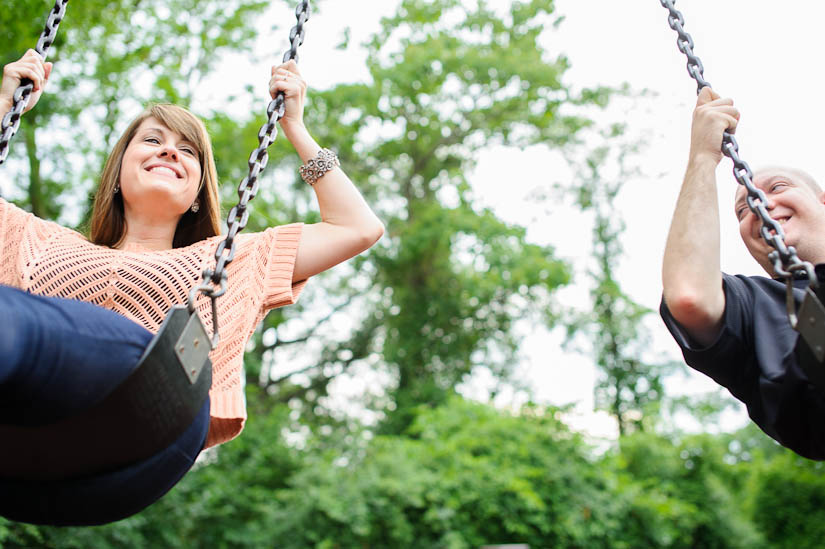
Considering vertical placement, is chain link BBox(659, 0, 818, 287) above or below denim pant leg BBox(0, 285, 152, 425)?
above

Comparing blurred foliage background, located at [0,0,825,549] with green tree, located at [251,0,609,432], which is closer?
blurred foliage background, located at [0,0,825,549]

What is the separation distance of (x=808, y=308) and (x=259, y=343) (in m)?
12.8

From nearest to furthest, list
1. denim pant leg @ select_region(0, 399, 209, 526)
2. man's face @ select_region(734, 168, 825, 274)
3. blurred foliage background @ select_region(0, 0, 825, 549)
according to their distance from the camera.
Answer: denim pant leg @ select_region(0, 399, 209, 526) → man's face @ select_region(734, 168, 825, 274) → blurred foliage background @ select_region(0, 0, 825, 549)

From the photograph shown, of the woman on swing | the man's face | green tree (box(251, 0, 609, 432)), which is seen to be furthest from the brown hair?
green tree (box(251, 0, 609, 432))

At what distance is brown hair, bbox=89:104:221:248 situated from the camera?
6.76ft

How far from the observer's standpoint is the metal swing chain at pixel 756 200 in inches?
57.3

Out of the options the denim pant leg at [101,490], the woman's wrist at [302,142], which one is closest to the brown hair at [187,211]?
the woman's wrist at [302,142]

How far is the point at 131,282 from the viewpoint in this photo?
5.63 feet

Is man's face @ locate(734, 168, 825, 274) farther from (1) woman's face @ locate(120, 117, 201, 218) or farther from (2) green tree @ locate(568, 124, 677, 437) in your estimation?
(2) green tree @ locate(568, 124, 677, 437)

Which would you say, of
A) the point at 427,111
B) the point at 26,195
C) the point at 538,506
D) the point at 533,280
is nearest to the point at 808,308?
the point at 538,506

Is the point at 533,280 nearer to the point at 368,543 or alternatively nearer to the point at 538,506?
the point at 538,506

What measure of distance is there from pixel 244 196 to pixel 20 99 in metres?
0.70

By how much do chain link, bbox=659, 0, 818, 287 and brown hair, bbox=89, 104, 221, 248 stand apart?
1.38 m

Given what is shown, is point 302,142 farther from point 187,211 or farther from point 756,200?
point 756,200
